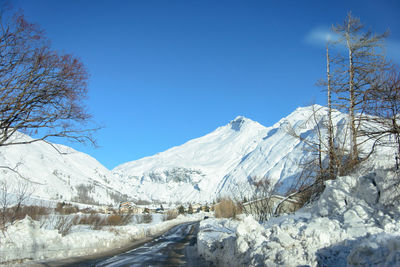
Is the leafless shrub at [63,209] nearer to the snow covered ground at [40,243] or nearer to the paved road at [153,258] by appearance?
the snow covered ground at [40,243]

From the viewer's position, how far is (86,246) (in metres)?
15.0

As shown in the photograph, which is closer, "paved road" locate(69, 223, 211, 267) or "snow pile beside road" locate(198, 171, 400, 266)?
"snow pile beside road" locate(198, 171, 400, 266)

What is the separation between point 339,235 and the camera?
6.14m

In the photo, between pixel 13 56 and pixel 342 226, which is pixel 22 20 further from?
pixel 342 226

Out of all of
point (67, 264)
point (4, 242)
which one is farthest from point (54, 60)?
point (67, 264)

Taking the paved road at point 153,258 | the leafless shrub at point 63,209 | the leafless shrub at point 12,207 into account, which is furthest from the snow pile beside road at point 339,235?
the leafless shrub at point 63,209

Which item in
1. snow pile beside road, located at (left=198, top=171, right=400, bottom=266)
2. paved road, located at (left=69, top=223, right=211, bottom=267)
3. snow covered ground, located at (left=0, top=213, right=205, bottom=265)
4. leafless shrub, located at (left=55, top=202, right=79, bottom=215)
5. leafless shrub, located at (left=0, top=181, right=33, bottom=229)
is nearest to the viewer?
snow pile beside road, located at (left=198, top=171, right=400, bottom=266)

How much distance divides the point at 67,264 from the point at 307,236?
366 inches

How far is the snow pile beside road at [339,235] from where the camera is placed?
14.7 feet

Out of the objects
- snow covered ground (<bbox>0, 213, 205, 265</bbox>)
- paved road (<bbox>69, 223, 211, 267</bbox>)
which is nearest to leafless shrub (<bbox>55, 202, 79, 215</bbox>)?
snow covered ground (<bbox>0, 213, 205, 265</bbox>)

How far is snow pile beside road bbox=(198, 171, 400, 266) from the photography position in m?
4.48

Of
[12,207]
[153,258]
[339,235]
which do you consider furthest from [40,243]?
[339,235]

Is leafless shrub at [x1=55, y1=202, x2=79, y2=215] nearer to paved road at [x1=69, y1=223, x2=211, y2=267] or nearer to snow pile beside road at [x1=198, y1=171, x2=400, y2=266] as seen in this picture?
paved road at [x1=69, y1=223, x2=211, y2=267]

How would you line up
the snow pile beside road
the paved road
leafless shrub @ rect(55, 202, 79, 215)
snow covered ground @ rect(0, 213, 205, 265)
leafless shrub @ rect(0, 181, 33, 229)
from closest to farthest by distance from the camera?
the snow pile beside road
snow covered ground @ rect(0, 213, 205, 265)
the paved road
leafless shrub @ rect(0, 181, 33, 229)
leafless shrub @ rect(55, 202, 79, 215)
